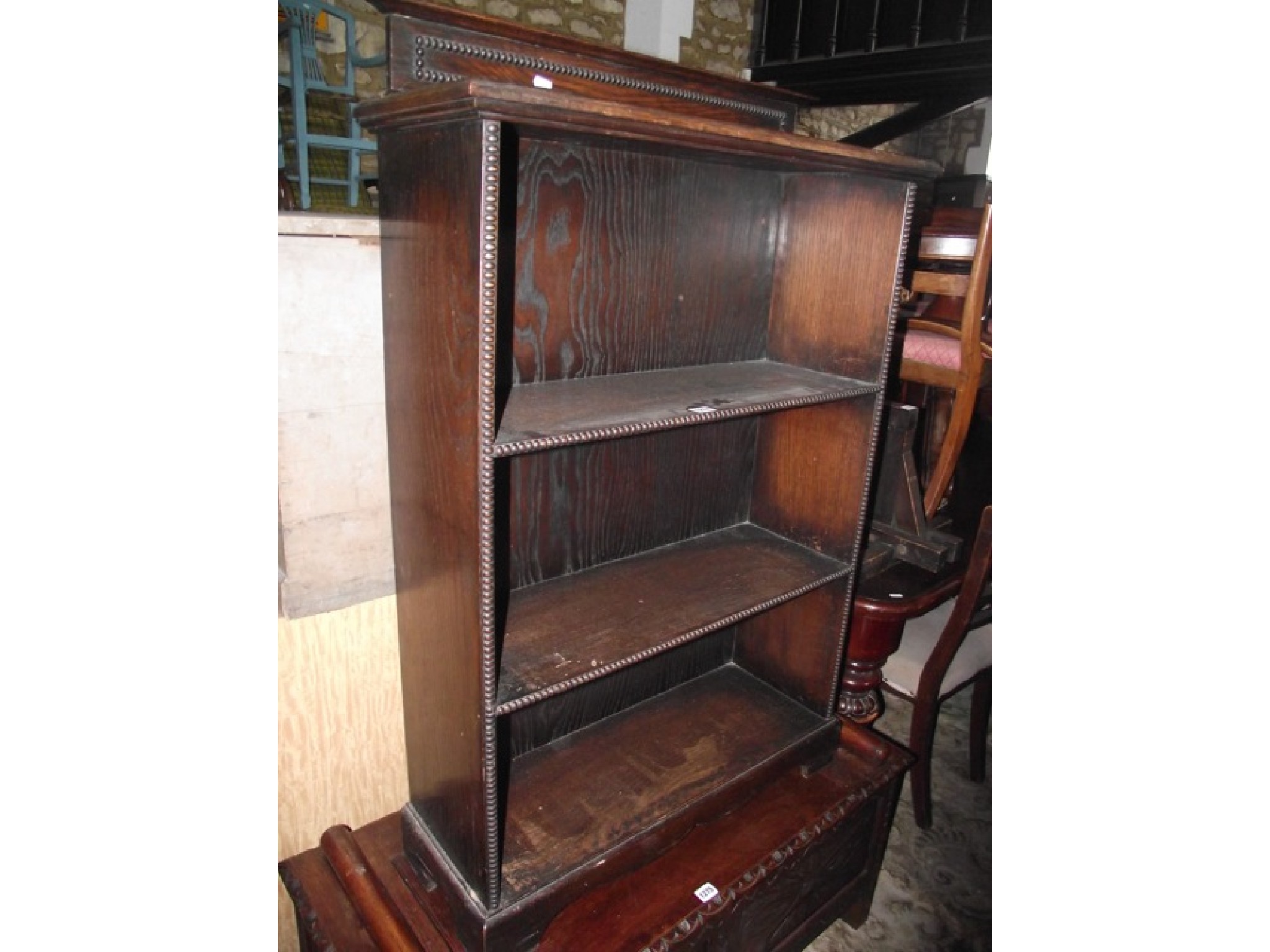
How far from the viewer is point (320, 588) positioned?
1421mm

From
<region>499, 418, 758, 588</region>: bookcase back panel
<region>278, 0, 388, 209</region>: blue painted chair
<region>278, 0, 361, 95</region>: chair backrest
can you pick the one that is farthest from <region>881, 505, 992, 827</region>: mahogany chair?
<region>278, 0, 361, 95</region>: chair backrest

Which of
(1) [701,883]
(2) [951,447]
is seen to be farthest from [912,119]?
(1) [701,883]

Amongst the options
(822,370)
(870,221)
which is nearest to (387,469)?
(822,370)

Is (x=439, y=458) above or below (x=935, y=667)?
above

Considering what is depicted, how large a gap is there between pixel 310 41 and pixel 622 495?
118cm

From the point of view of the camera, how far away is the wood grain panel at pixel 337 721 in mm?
1470

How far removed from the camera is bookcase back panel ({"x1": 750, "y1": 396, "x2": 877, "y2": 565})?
1537mm

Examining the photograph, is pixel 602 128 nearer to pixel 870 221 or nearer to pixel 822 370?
pixel 870 221

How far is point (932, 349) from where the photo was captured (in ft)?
7.61

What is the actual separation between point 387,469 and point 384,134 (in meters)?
0.58

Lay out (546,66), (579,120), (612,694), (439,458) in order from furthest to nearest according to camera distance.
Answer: (612,694) < (546,66) < (439,458) < (579,120)

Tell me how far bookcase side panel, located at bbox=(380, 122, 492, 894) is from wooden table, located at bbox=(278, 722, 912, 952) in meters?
0.15

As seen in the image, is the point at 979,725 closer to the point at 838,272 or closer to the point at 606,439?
the point at 838,272

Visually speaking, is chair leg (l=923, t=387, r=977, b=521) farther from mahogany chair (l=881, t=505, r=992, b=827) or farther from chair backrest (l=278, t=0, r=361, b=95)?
chair backrest (l=278, t=0, r=361, b=95)
